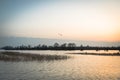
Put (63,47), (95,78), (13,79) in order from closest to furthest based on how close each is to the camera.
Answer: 1. (13,79)
2. (95,78)
3. (63,47)

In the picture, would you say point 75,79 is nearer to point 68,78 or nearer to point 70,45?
point 68,78

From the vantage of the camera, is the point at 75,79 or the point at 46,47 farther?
the point at 46,47

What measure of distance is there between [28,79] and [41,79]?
1233 mm

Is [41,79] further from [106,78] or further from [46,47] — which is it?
[46,47]

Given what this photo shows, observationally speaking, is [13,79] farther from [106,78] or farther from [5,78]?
[106,78]

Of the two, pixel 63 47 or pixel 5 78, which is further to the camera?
pixel 63 47

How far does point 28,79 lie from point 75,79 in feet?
14.5

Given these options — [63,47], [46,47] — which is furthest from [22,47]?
[63,47]

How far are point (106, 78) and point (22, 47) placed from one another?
170061 millimetres

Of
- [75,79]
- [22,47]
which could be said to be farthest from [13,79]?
[22,47]

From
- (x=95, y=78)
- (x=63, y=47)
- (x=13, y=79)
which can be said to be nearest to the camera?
(x=13, y=79)

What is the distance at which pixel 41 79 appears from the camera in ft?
75.3

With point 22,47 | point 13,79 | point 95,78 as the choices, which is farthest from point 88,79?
point 22,47

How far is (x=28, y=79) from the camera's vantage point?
74.2 feet
